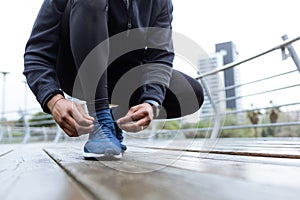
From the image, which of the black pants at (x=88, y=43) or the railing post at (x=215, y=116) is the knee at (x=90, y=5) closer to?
the black pants at (x=88, y=43)

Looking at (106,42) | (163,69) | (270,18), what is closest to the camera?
(106,42)

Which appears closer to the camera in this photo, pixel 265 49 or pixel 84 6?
pixel 84 6

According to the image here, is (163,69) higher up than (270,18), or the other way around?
(270,18)

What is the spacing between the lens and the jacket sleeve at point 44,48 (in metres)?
0.67

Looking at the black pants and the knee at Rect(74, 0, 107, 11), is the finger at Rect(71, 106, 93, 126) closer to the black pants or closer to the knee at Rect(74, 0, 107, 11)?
the black pants

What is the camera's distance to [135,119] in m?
0.61

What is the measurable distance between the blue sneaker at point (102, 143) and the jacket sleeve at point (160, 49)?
0.64 feet

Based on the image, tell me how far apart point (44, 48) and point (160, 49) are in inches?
13.2

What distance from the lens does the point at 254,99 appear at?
219cm

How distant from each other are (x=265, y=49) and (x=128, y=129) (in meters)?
1.34

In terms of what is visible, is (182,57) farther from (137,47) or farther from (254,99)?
(254,99)

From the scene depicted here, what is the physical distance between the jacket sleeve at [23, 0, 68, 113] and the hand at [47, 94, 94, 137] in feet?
0.24

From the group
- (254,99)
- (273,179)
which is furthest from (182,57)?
(254,99)

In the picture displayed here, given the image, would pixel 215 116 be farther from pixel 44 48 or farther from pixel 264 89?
pixel 44 48
